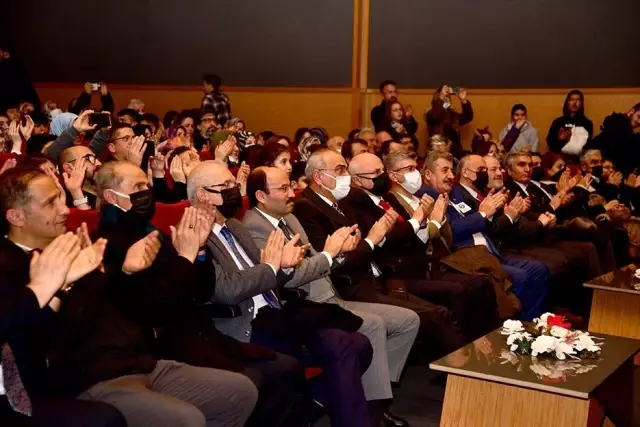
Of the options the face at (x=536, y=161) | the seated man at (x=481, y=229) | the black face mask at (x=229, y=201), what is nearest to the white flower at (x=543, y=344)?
the black face mask at (x=229, y=201)

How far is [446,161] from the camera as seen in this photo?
577 centimetres

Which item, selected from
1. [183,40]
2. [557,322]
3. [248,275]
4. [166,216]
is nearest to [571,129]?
[183,40]

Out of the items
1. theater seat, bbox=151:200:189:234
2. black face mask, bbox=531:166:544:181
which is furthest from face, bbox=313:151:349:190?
black face mask, bbox=531:166:544:181

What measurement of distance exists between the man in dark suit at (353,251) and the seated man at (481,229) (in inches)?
35.5

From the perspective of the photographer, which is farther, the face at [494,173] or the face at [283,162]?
the face at [494,173]

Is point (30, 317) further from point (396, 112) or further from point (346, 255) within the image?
point (396, 112)

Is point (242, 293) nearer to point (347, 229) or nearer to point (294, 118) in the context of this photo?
point (347, 229)

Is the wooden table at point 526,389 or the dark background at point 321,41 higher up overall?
the dark background at point 321,41

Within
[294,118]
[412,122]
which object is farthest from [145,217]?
[294,118]

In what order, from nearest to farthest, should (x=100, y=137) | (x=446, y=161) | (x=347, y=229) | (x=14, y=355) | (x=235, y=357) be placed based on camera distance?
(x=14, y=355)
(x=235, y=357)
(x=347, y=229)
(x=100, y=137)
(x=446, y=161)

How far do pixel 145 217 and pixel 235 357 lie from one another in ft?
2.20

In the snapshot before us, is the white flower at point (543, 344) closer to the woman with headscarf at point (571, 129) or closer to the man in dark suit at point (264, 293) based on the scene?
the man in dark suit at point (264, 293)

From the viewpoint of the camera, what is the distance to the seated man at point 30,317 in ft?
8.48

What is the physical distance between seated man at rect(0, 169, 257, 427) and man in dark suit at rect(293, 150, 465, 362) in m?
1.42
